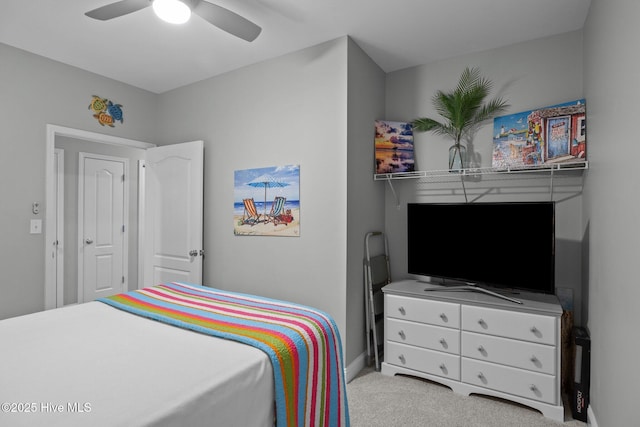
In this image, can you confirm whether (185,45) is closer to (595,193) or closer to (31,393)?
(31,393)

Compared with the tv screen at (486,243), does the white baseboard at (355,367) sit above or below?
below

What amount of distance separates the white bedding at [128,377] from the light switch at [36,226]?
1738mm

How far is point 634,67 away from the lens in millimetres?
1363

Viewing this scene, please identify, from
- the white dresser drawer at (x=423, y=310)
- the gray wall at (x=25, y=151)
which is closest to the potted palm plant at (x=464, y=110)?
the white dresser drawer at (x=423, y=310)

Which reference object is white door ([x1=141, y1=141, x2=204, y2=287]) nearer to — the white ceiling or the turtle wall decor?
the turtle wall decor

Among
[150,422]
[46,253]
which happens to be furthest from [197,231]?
[150,422]

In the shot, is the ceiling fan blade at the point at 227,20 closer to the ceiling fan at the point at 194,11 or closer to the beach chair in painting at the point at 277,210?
the ceiling fan at the point at 194,11

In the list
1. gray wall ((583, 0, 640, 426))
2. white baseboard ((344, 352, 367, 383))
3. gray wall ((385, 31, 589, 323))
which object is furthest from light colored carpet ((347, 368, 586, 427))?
gray wall ((385, 31, 589, 323))

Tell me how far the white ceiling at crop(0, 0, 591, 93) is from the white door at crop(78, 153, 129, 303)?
1.75 metres

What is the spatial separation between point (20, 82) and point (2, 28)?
45cm

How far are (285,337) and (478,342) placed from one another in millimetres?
1625

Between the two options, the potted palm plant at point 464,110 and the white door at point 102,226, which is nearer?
the potted palm plant at point 464,110

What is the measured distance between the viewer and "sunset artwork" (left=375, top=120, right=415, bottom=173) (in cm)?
309

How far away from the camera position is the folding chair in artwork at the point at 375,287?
293 centimetres
